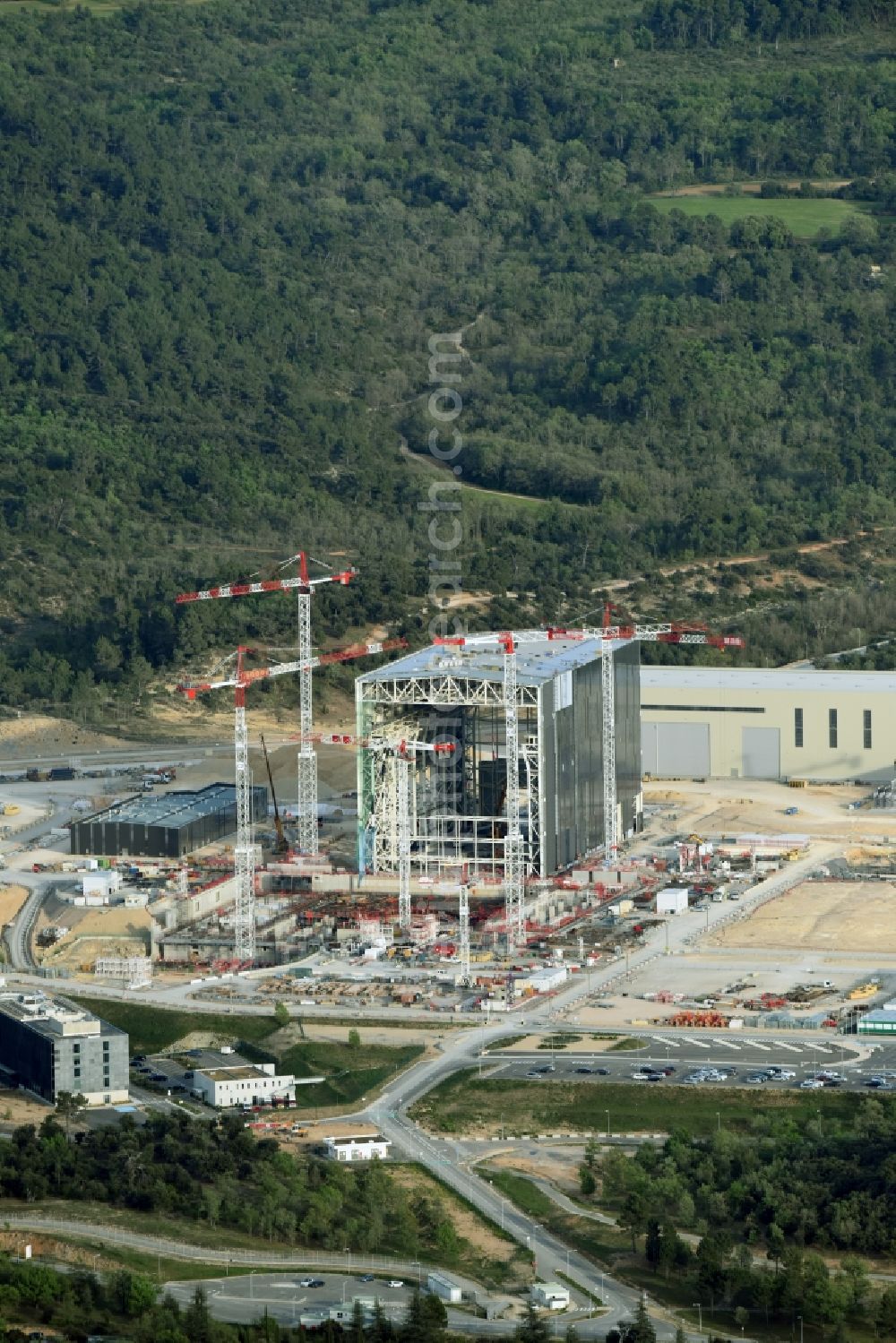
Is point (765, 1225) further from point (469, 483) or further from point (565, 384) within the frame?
point (565, 384)

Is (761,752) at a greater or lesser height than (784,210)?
lesser

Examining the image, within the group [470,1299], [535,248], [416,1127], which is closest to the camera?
[470,1299]

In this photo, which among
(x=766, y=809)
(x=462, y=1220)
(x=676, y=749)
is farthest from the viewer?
(x=676, y=749)

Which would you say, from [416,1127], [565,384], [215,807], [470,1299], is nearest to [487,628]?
[215,807]

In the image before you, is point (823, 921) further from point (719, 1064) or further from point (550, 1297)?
point (550, 1297)

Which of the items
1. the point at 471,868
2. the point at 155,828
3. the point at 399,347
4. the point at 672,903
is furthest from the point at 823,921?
the point at 399,347

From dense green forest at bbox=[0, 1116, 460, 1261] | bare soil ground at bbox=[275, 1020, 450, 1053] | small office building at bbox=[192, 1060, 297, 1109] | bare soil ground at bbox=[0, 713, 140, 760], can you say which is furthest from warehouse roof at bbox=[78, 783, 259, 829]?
dense green forest at bbox=[0, 1116, 460, 1261]
